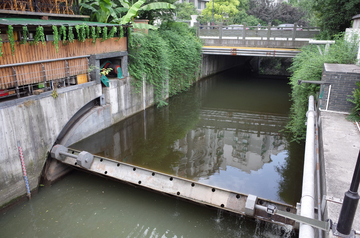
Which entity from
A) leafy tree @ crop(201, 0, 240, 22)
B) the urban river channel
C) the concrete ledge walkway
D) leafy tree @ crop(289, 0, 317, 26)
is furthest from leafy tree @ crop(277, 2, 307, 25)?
the concrete ledge walkway

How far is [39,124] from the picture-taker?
923 cm

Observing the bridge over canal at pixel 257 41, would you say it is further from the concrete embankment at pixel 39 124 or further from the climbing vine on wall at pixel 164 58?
the concrete embankment at pixel 39 124

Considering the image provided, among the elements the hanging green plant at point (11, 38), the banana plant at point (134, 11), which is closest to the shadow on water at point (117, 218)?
the hanging green plant at point (11, 38)

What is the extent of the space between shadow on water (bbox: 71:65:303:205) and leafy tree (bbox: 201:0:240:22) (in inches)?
953

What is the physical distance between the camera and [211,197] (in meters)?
7.46

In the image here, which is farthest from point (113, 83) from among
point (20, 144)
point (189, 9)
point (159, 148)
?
point (189, 9)

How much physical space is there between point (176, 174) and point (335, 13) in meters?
15.0

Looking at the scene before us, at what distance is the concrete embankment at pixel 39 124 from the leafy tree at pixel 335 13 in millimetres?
13703

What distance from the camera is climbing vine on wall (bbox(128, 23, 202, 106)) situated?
→ 15.0m

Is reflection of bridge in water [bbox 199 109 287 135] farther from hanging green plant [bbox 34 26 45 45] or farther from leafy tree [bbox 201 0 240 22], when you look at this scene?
leafy tree [bbox 201 0 240 22]

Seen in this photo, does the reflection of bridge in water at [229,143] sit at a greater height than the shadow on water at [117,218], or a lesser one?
greater

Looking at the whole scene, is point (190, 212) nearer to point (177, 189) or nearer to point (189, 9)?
point (177, 189)

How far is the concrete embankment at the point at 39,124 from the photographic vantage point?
316 inches

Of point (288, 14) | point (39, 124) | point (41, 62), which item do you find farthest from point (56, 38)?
point (288, 14)
